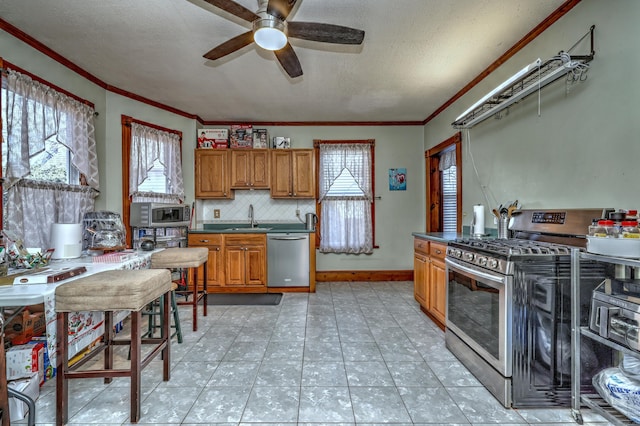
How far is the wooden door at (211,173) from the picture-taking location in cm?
448

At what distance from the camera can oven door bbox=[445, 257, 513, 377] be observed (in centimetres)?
172

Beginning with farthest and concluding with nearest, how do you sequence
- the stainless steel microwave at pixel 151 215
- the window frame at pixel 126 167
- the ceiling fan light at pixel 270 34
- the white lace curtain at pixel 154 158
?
the white lace curtain at pixel 154 158 → the window frame at pixel 126 167 → the stainless steel microwave at pixel 151 215 → the ceiling fan light at pixel 270 34

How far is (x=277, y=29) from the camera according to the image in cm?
182

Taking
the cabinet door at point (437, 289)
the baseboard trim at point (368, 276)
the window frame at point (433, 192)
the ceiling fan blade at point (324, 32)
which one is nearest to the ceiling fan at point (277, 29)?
the ceiling fan blade at point (324, 32)

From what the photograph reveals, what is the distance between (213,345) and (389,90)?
129 inches

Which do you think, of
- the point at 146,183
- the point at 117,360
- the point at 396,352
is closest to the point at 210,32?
the point at 146,183

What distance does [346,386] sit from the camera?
1946 millimetres

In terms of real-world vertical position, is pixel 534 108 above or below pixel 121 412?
above

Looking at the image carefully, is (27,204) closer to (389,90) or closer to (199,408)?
(199,408)

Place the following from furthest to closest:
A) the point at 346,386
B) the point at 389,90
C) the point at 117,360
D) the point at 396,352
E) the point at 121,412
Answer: the point at 389,90
the point at 396,352
the point at 117,360
the point at 346,386
the point at 121,412

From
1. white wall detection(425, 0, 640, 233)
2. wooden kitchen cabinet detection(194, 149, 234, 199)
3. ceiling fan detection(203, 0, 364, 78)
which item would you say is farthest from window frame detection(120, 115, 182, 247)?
white wall detection(425, 0, 640, 233)

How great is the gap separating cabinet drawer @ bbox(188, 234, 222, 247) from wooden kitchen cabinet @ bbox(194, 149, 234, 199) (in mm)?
677

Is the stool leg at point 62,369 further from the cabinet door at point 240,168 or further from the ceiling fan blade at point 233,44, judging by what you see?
the cabinet door at point 240,168

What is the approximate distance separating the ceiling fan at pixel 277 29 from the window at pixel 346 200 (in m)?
2.70
